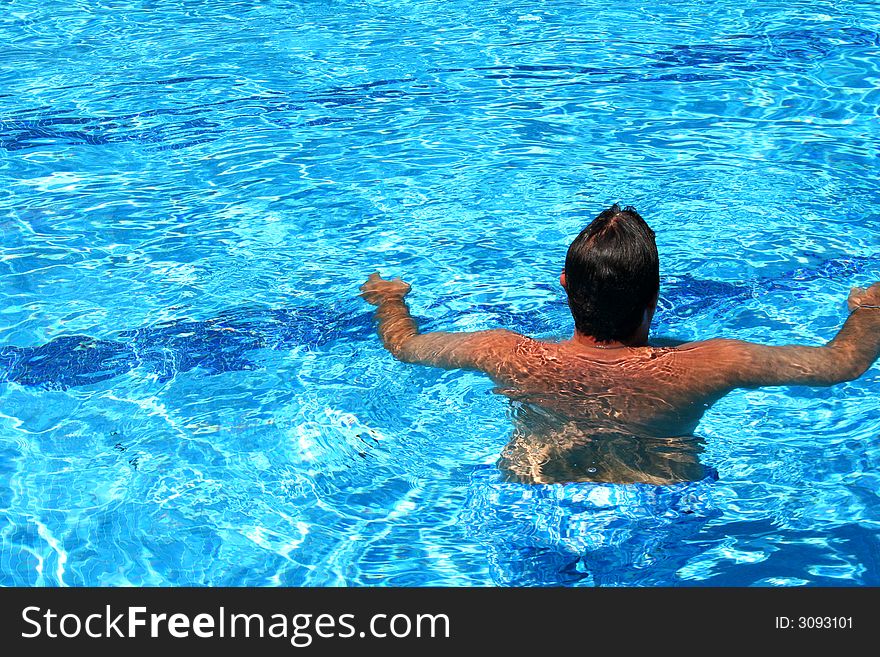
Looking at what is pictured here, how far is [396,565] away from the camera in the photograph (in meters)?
3.55

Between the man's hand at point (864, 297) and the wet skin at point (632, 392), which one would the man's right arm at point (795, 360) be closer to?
the wet skin at point (632, 392)

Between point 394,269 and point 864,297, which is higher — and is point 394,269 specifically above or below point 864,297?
below

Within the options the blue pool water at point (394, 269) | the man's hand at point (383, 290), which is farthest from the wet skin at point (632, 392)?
the man's hand at point (383, 290)

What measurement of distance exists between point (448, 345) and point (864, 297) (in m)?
1.54

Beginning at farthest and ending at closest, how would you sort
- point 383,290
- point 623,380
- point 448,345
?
point 383,290
point 448,345
point 623,380

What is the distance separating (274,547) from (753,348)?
180 cm

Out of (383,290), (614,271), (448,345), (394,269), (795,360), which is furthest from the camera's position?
(394,269)

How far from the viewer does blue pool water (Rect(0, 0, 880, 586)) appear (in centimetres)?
360

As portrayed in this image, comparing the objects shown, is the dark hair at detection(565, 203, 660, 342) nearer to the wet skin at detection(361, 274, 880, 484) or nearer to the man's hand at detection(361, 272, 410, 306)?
the wet skin at detection(361, 274, 880, 484)

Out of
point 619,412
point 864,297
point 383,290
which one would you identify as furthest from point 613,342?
point 383,290

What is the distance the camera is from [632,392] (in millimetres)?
3350

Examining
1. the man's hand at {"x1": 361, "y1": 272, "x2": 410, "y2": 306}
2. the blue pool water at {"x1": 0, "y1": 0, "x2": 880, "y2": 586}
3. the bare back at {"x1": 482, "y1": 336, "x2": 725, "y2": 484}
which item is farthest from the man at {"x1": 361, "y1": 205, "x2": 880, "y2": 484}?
the man's hand at {"x1": 361, "y1": 272, "x2": 410, "y2": 306}

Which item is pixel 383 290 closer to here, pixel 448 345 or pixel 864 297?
pixel 448 345
